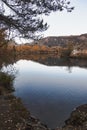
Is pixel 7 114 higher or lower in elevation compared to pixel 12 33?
lower

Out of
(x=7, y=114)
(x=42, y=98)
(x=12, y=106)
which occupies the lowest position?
(x=7, y=114)

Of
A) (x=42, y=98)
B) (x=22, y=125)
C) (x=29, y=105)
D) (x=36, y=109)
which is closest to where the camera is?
(x=22, y=125)

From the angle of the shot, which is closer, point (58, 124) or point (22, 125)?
point (22, 125)

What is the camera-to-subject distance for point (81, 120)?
13117mm

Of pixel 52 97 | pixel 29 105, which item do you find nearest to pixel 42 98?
pixel 52 97

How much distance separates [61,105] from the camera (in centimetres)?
2083

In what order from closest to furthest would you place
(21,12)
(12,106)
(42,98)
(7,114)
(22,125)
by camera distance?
(22,125), (7,114), (12,106), (21,12), (42,98)

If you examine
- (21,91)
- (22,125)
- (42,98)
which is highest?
(21,91)

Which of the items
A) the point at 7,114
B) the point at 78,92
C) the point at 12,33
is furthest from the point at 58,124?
the point at 78,92

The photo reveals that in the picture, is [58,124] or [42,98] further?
[42,98]

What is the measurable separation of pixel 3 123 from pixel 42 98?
1186cm

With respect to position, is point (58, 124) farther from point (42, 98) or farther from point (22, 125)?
point (42, 98)

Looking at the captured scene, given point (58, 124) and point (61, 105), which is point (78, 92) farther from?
point (58, 124)

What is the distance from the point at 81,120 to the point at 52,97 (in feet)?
35.8
